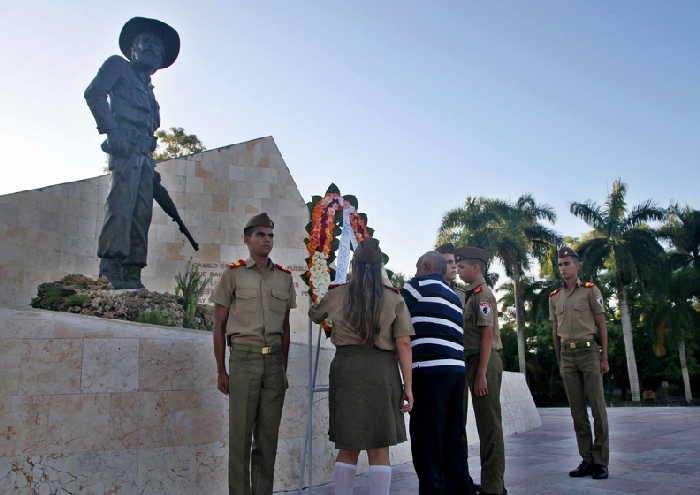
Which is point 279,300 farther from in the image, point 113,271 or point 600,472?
point 113,271

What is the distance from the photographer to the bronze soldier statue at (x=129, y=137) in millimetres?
6523

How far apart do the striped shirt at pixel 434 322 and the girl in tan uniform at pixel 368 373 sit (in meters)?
0.29

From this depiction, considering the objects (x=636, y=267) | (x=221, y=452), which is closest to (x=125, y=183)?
(x=221, y=452)

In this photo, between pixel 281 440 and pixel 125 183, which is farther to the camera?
pixel 125 183

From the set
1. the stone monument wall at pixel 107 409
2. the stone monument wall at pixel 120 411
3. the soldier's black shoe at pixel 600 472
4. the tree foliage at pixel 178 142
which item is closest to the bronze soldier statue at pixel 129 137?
the stone monument wall at pixel 120 411

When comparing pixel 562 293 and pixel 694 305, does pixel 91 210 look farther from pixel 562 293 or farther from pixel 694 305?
pixel 694 305

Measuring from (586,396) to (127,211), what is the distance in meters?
5.28

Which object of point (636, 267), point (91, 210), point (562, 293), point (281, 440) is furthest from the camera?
point (636, 267)

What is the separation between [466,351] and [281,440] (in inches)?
65.6

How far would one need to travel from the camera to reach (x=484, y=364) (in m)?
4.09

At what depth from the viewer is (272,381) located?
3.59 m

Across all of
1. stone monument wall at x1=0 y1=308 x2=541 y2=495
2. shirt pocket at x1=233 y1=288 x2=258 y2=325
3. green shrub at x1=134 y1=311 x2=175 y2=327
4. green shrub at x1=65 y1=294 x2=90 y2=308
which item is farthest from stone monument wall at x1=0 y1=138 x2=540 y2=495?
green shrub at x1=65 y1=294 x2=90 y2=308

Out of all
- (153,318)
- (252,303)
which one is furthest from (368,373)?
(153,318)

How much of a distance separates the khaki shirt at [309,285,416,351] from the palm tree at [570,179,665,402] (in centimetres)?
2695
